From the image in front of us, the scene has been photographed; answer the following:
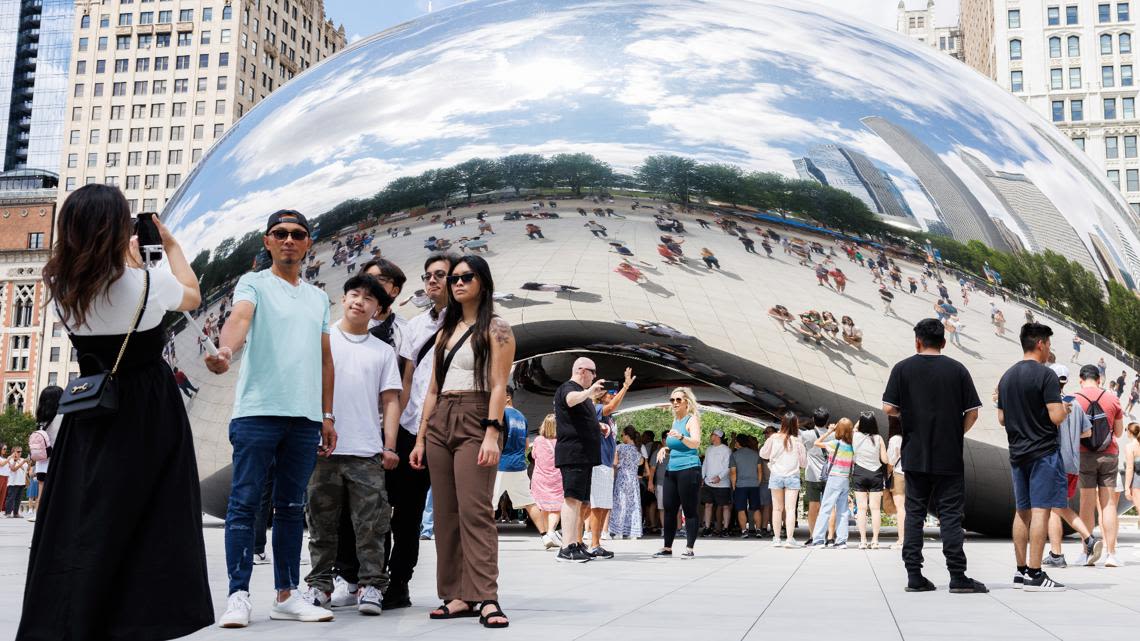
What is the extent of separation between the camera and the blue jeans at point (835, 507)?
1006 centimetres

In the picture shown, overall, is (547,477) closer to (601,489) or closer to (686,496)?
(601,489)

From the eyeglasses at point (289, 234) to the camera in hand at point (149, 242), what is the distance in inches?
45.1

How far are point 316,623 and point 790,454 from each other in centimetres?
685

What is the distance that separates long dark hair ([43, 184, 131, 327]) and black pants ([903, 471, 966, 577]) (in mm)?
4299

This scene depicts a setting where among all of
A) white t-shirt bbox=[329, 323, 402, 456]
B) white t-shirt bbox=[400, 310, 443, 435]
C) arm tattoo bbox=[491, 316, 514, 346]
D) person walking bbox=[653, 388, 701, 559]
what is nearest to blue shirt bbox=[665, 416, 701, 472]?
person walking bbox=[653, 388, 701, 559]

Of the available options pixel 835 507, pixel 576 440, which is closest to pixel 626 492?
pixel 835 507

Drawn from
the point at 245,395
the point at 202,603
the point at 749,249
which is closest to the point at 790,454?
the point at 749,249

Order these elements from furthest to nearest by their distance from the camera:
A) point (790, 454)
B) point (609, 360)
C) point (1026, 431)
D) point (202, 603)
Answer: point (790, 454)
point (609, 360)
point (1026, 431)
point (202, 603)

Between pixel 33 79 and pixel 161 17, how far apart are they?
124ft

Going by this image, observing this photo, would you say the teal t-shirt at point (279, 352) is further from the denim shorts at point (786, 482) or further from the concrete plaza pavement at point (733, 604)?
the denim shorts at point (786, 482)

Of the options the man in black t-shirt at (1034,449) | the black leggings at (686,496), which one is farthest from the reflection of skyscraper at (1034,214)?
the black leggings at (686,496)

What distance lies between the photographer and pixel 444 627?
13.4ft

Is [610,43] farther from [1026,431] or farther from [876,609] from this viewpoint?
[876,609]

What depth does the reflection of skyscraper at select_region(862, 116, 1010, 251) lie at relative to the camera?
7258 millimetres
